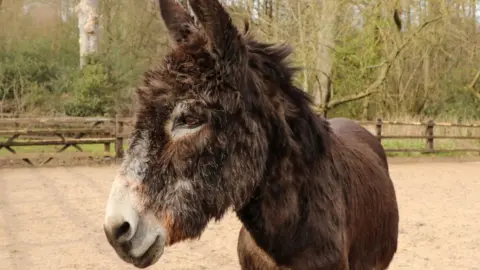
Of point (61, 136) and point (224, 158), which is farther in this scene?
point (61, 136)

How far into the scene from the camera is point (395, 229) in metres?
3.44

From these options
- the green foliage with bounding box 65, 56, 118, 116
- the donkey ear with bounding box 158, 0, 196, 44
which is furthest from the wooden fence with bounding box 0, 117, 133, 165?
the donkey ear with bounding box 158, 0, 196, 44

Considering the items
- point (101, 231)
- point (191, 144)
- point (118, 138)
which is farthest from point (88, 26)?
point (191, 144)

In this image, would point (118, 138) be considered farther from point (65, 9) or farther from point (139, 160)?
point (65, 9)

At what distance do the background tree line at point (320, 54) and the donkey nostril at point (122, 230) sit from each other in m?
14.7

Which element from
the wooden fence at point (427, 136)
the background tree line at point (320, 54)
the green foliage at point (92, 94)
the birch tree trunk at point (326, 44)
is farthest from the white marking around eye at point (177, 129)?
the green foliage at point (92, 94)

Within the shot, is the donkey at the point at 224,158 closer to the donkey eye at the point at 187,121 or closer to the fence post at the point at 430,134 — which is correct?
the donkey eye at the point at 187,121

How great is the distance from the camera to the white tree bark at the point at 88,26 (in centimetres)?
2267

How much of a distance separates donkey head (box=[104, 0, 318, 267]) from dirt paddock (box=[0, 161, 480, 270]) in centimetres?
429

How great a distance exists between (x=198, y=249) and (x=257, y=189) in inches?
191

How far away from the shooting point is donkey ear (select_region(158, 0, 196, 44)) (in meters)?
2.08

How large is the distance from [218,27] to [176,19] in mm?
351

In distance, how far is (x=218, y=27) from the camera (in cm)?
186

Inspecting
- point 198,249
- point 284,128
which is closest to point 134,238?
point 284,128
